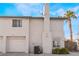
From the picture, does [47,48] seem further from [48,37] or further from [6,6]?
[6,6]

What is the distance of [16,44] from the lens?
1580 cm

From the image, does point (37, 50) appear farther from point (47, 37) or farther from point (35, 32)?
point (35, 32)

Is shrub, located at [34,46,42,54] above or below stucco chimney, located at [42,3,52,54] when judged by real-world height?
below

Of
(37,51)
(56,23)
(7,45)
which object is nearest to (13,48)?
(7,45)

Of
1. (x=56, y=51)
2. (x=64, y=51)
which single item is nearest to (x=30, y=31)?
(x=56, y=51)

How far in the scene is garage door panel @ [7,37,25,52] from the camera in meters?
15.7

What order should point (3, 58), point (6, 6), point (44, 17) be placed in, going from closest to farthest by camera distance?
point (3, 58) < point (6, 6) < point (44, 17)

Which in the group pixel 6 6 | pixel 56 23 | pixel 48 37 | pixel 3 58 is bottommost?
pixel 3 58

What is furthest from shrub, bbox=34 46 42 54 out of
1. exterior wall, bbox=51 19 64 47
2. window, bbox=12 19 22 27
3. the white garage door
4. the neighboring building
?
window, bbox=12 19 22 27

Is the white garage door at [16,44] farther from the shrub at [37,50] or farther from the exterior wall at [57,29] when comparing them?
the exterior wall at [57,29]

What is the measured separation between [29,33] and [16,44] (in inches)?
53.4

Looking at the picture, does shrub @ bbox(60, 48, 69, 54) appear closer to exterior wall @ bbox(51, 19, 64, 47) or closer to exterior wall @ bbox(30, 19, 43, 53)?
exterior wall @ bbox(51, 19, 64, 47)

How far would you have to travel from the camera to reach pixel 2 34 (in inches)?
625

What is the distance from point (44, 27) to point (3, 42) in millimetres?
3443
